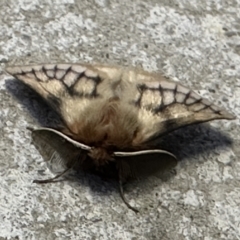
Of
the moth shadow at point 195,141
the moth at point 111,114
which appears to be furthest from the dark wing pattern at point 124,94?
the moth shadow at point 195,141

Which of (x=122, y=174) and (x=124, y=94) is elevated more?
(x=124, y=94)

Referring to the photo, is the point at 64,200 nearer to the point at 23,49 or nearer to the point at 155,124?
the point at 155,124

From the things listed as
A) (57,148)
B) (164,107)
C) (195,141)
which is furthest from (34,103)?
(195,141)

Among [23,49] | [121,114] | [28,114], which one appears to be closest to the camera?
[121,114]

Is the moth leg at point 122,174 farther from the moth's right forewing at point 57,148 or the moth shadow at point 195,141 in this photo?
the moth shadow at point 195,141

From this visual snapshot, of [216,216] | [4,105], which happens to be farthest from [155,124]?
[4,105]

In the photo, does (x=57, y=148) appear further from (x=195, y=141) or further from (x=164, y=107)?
(x=195, y=141)
